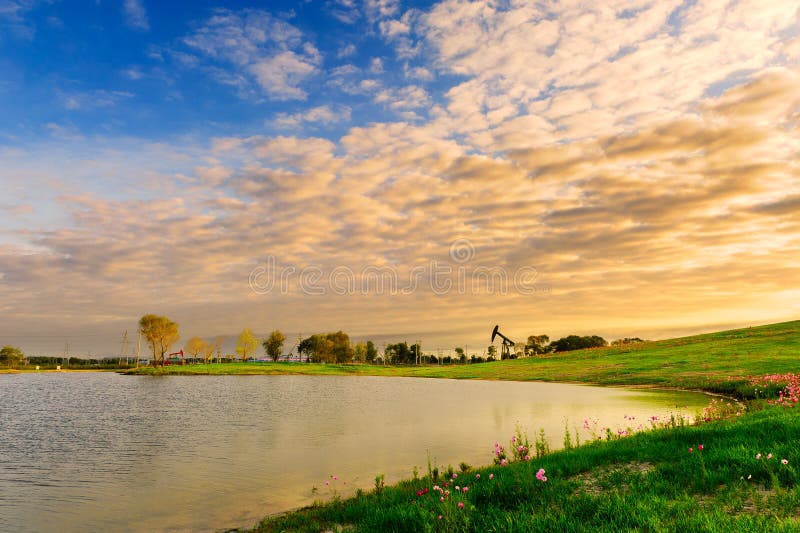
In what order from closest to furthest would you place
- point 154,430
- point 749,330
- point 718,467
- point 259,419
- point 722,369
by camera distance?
point 718,467, point 154,430, point 259,419, point 722,369, point 749,330

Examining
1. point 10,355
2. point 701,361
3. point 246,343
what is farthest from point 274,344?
point 701,361

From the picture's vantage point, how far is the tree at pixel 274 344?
19612 cm

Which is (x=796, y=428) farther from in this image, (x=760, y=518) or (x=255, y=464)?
(x=255, y=464)

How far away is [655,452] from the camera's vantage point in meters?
10.7

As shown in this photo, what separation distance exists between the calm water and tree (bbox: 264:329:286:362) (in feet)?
540

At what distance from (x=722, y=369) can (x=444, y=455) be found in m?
46.5

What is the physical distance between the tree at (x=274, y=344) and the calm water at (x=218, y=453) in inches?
6485

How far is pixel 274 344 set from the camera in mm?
196250

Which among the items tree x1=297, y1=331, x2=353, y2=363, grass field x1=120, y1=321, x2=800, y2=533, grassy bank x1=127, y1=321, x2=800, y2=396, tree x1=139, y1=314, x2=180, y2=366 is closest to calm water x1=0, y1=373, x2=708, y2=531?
grass field x1=120, y1=321, x2=800, y2=533

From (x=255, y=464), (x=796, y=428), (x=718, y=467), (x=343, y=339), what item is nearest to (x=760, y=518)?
(x=718, y=467)

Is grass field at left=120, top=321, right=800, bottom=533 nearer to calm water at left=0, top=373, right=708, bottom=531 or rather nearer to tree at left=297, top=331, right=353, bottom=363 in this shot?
calm water at left=0, top=373, right=708, bottom=531

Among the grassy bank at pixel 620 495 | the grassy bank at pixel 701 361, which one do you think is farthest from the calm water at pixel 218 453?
the grassy bank at pixel 701 361

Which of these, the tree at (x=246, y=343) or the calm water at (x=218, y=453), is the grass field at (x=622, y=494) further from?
the tree at (x=246, y=343)

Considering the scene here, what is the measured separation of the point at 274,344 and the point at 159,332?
6183cm
